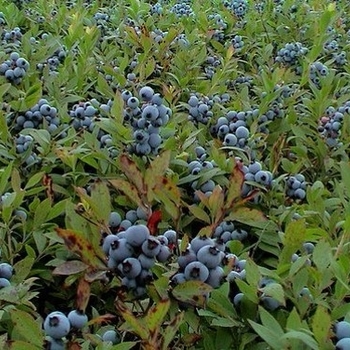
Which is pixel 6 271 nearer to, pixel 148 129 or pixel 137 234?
pixel 137 234

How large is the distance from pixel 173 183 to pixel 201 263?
7.2 inches

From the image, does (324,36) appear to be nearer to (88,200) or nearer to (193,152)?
(193,152)

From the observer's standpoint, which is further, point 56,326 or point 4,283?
point 4,283

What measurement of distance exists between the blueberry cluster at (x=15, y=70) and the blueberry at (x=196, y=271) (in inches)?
53.5

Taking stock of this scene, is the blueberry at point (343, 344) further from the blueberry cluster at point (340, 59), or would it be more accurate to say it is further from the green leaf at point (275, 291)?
the blueberry cluster at point (340, 59)

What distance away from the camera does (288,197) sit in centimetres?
178

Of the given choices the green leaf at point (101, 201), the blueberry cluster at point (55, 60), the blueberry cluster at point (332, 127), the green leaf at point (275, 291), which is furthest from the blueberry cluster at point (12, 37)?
the green leaf at point (275, 291)

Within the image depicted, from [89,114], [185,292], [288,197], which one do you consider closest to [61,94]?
[89,114]

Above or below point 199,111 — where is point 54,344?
above

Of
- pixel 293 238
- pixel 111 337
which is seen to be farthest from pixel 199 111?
pixel 111 337

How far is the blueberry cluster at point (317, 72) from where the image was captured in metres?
2.66

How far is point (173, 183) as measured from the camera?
121 cm

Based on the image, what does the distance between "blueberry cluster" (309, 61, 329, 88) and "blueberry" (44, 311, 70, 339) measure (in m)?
1.88

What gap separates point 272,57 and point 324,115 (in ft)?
2.92
